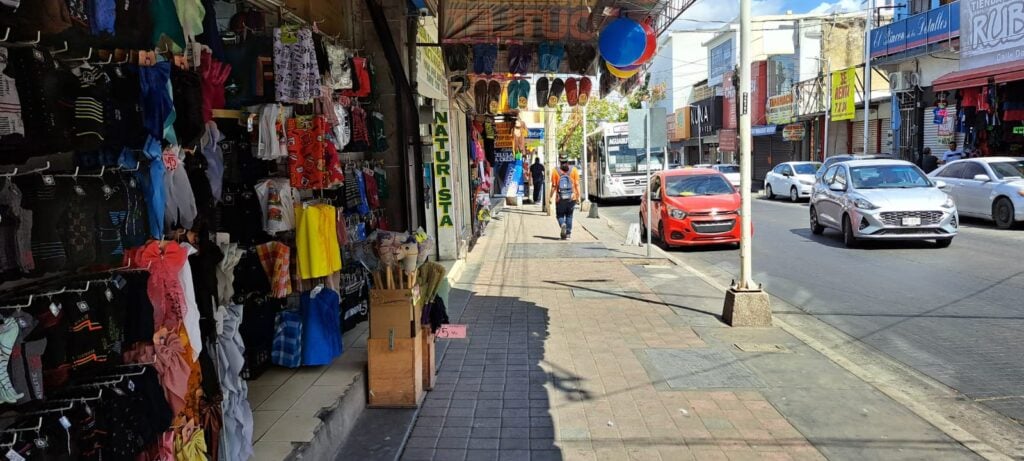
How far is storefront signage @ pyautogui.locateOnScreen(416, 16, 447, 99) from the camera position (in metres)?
9.08

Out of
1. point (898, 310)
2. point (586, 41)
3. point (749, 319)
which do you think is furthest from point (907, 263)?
point (586, 41)

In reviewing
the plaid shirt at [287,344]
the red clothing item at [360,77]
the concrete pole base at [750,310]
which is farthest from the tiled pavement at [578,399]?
the red clothing item at [360,77]

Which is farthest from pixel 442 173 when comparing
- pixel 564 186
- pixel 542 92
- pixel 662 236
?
pixel 662 236

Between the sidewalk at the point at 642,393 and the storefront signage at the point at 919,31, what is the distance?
20.0m

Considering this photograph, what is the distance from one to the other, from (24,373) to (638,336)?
5.89 meters

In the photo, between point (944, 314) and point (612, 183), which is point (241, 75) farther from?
point (612, 183)

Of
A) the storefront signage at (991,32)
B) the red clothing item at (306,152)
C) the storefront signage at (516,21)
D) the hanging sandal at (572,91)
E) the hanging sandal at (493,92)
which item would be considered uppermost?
the storefront signage at (991,32)

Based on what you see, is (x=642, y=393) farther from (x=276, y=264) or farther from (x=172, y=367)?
(x=172, y=367)

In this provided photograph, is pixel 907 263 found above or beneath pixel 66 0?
beneath

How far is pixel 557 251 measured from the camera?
14391mm

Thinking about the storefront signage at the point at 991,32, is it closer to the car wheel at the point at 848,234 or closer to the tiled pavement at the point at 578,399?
the car wheel at the point at 848,234

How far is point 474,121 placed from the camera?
60.3ft

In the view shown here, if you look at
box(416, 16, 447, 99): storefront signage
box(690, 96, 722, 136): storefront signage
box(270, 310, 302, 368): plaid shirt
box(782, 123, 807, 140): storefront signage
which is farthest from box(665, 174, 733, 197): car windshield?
box(690, 96, 722, 136): storefront signage

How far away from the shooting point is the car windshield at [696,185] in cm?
1481
